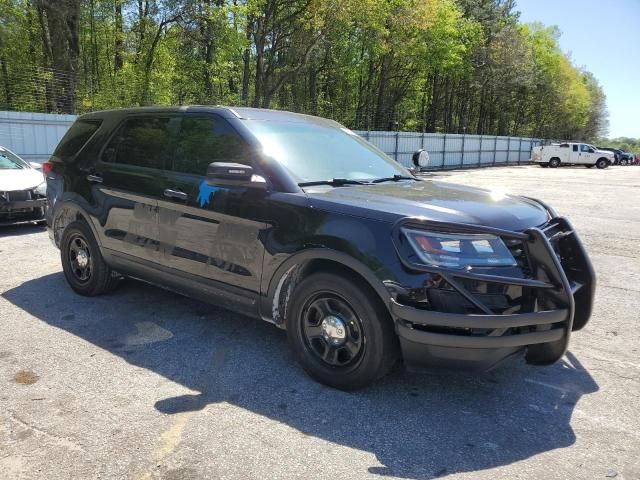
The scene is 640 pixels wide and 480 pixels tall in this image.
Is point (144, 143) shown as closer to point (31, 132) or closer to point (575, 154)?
point (31, 132)

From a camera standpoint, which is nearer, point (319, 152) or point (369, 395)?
point (369, 395)

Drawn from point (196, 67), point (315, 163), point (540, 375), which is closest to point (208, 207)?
point (315, 163)

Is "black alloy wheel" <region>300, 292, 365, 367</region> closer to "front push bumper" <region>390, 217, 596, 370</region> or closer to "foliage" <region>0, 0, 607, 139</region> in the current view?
"front push bumper" <region>390, 217, 596, 370</region>

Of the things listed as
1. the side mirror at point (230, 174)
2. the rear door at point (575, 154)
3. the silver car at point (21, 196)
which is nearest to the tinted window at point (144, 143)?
the side mirror at point (230, 174)

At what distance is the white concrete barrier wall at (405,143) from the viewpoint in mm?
13930

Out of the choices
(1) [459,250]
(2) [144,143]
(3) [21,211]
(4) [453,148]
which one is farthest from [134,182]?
(4) [453,148]

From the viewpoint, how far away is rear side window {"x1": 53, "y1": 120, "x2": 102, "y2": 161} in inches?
204

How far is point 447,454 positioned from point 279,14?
24.6 metres

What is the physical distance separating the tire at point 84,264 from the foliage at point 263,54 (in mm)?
12961

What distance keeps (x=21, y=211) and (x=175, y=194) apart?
17.9ft

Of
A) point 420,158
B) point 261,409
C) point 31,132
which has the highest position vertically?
point 31,132

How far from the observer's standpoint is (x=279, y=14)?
79.9 feet

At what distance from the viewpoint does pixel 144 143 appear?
4.60 metres

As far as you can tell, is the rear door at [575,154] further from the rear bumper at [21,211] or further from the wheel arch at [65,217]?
the wheel arch at [65,217]
